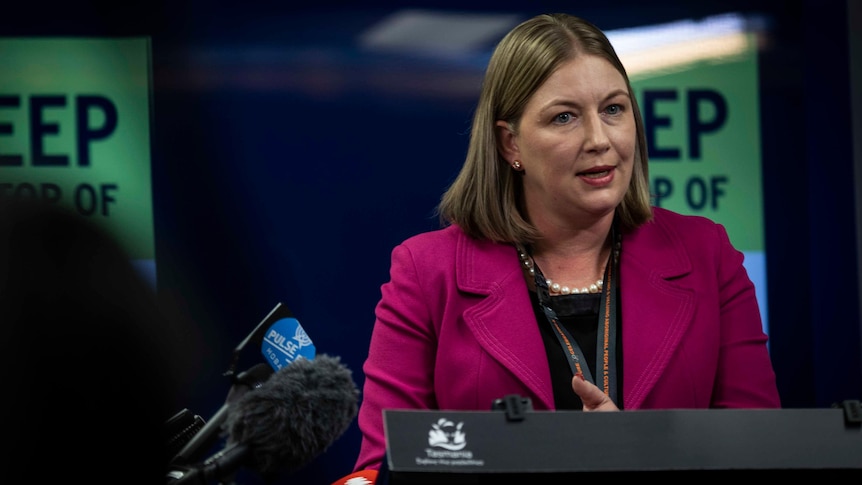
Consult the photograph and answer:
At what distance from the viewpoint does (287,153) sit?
11.8 ft

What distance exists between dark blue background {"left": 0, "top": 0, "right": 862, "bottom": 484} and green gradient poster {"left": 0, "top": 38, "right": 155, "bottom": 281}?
48mm

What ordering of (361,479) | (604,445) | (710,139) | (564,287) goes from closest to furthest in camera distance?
(604,445) → (361,479) → (564,287) → (710,139)

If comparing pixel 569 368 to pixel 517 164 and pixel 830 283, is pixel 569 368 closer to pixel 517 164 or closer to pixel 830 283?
pixel 517 164

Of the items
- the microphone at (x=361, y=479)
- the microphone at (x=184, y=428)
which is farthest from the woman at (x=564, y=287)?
the microphone at (x=184, y=428)

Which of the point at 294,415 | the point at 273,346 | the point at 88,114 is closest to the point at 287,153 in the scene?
the point at 88,114

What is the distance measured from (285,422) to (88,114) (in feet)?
7.51

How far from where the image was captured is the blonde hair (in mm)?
2461

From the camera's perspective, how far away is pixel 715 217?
387 centimetres

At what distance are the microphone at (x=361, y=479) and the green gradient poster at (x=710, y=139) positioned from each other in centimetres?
214

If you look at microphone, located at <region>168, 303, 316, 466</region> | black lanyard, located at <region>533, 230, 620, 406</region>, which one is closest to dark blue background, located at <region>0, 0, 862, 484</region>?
microphone, located at <region>168, 303, 316, 466</region>

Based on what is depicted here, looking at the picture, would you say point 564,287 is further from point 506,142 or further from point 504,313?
point 506,142

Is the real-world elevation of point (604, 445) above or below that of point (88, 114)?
below

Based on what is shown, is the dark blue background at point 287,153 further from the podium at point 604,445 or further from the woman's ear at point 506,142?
the podium at point 604,445

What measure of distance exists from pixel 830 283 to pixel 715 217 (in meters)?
0.52
